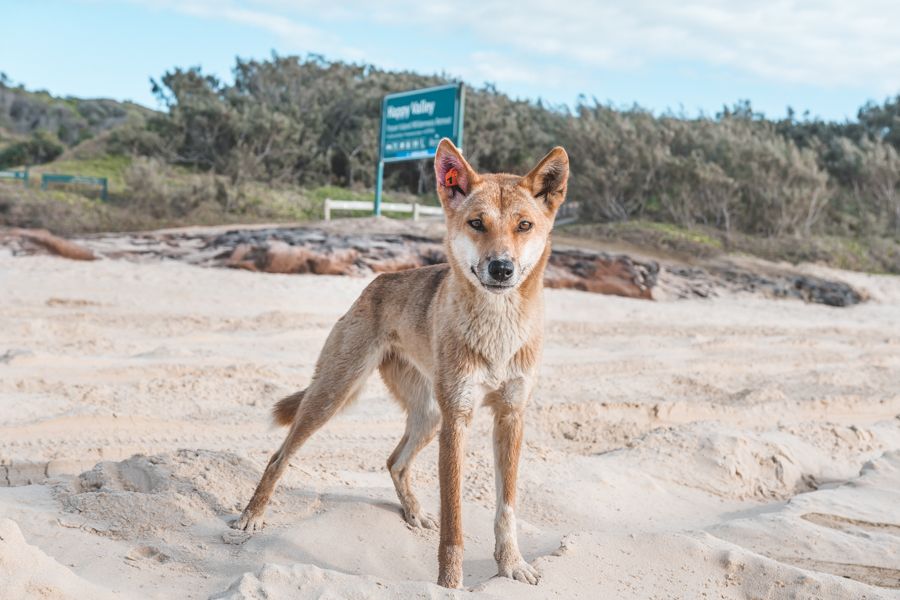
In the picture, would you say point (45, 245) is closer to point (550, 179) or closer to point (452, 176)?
point (452, 176)

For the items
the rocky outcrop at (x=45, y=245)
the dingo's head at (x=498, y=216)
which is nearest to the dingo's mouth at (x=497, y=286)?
the dingo's head at (x=498, y=216)

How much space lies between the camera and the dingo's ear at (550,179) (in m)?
3.64

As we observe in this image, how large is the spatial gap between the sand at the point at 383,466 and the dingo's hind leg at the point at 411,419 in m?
0.11

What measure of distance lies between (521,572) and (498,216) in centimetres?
146

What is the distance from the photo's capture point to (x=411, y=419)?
437 cm

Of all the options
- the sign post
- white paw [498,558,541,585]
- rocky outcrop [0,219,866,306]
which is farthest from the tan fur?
the sign post

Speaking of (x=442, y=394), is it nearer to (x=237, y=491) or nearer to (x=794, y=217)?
(x=237, y=491)

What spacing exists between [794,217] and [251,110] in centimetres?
1497

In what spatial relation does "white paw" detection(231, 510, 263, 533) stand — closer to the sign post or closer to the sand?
the sand

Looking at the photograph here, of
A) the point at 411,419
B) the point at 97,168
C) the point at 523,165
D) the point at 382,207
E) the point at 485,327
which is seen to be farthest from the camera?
the point at 523,165

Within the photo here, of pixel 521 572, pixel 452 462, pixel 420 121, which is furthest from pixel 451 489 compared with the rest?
pixel 420 121

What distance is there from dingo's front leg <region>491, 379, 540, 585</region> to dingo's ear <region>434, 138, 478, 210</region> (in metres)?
0.85

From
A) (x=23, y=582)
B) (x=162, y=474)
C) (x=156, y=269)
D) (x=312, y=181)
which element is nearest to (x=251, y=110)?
(x=312, y=181)

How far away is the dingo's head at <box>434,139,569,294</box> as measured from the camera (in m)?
3.35
